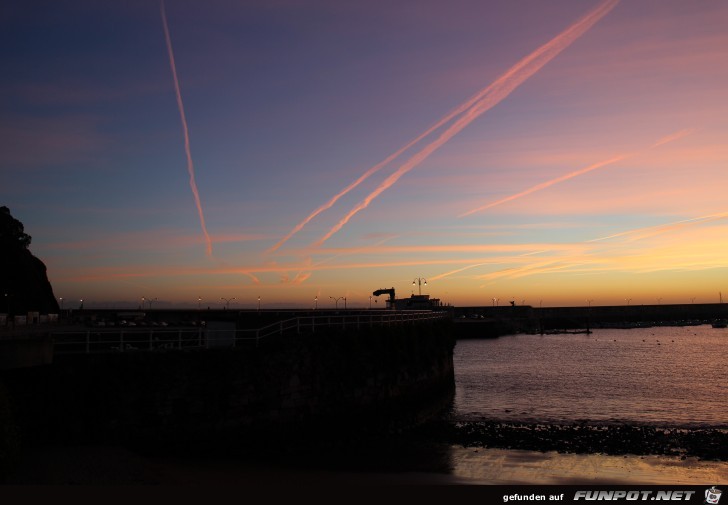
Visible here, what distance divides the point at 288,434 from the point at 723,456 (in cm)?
1940

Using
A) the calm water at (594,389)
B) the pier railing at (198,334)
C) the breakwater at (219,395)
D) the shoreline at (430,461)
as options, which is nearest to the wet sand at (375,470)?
the shoreline at (430,461)

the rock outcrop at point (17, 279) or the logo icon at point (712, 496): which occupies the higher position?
the rock outcrop at point (17, 279)

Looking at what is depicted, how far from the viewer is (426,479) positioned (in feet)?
→ 70.1

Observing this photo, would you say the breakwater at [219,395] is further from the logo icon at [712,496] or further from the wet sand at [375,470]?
the logo icon at [712,496]

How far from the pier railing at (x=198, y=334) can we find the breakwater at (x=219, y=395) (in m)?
0.65

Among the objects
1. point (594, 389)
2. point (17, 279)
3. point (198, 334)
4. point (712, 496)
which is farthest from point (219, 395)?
point (17, 279)

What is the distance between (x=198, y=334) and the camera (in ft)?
95.3

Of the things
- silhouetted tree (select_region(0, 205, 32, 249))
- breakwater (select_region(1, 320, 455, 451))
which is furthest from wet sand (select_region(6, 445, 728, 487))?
silhouetted tree (select_region(0, 205, 32, 249))

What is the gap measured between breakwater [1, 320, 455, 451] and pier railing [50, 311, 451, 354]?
25.4 inches

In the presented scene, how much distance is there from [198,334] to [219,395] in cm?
606

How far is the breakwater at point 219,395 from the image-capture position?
67.4 ft

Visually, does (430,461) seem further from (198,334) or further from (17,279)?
(17,279)

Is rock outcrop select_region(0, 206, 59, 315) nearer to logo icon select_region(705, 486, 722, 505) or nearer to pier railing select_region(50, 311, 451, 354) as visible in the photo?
pier railing select_region(50, 311, 451, 354)

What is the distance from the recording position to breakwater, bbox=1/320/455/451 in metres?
20.5
